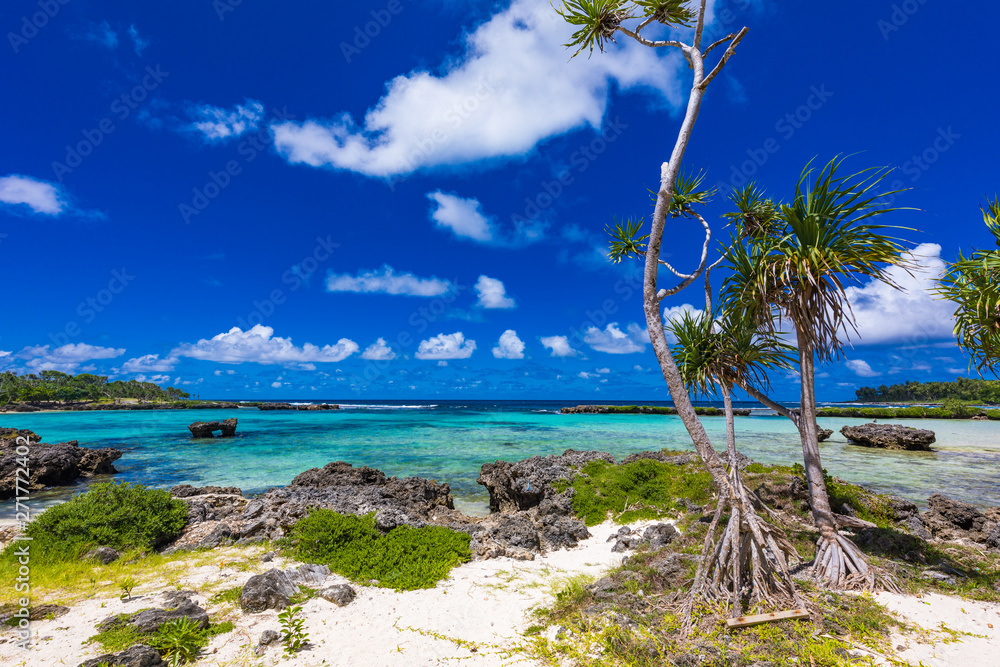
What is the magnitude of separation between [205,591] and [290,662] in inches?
130

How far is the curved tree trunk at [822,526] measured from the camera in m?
6.61

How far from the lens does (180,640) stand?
521 centimetres

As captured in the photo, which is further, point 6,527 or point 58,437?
point 58,437

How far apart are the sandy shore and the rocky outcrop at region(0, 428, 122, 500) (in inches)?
578

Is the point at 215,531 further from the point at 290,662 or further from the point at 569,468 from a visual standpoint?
the point at 569,468

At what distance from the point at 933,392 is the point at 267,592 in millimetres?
159063

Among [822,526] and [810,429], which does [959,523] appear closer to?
[822,526]

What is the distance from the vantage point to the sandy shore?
505 cm

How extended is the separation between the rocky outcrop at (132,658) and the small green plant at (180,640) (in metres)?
0.15

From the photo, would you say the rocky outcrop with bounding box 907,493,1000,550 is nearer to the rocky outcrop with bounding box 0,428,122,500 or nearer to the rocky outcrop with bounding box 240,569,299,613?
the rocky outcrop with bounding box 240,569,299,613

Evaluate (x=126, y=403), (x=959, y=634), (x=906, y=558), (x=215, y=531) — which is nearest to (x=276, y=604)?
(x=215, y=531)

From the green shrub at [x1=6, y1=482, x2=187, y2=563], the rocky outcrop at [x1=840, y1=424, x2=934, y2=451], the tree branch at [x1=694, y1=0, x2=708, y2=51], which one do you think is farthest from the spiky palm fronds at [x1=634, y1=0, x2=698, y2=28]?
the rocky outcrop at [x1=840, y1=424, x2=934, y2=451]

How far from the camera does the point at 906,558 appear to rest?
7.93 metres

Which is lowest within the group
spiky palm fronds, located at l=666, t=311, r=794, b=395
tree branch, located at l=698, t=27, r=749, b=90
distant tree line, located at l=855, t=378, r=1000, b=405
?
distant tree line, located at l=855, t=378, r=1000, b=405
